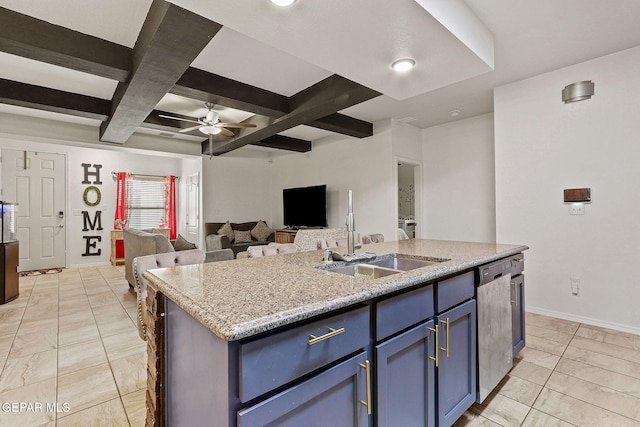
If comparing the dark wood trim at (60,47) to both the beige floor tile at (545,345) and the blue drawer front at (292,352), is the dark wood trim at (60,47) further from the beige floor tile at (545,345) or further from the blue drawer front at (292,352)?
the beige floor tile at (545,345)

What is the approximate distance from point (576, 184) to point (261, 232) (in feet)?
17.7

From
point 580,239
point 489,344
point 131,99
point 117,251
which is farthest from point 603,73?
point 117,251

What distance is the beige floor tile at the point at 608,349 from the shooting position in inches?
92.2

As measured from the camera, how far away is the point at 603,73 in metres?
2.86

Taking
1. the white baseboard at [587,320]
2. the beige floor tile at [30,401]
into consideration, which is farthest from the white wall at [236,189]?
the white baseboard at [587,320]

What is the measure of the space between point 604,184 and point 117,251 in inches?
313

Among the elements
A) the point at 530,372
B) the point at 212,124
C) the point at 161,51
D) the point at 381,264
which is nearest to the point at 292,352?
the point at 381,264

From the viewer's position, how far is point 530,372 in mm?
2162

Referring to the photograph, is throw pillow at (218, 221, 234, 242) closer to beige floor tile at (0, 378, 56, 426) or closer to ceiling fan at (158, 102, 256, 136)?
ceiling fan at (158, 102, 256, 136)

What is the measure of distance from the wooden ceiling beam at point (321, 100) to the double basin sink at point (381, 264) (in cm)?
180

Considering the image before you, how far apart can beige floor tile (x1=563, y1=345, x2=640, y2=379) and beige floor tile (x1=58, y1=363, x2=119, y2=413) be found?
3.33 m

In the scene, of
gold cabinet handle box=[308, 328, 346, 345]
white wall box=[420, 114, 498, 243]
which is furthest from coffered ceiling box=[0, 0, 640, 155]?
gold cabinet handle box=[308, 328, 346, 345]

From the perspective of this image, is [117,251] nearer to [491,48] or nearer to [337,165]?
[337,165]

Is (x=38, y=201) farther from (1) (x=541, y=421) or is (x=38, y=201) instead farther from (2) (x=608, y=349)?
(2) (x=608, y=349)
